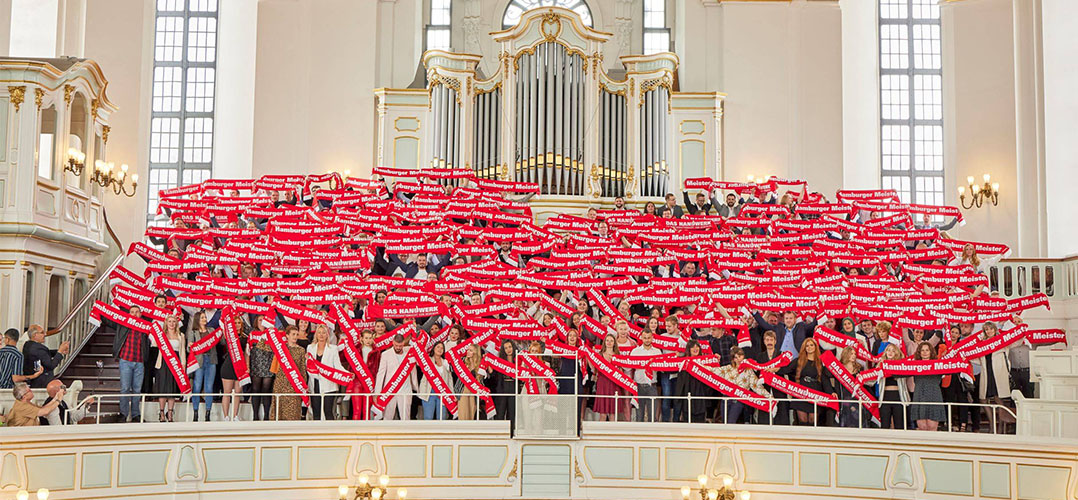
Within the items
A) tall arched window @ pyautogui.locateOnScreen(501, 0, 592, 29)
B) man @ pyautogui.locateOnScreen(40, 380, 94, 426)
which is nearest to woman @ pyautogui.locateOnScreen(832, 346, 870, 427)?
man @ pyautogui.locateOnScreen(40, 380, 94, 426)

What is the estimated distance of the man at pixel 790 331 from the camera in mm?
13406

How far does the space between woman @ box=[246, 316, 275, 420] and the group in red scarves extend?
20 millimetres

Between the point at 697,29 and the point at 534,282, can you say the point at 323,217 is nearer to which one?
the point at 534,282

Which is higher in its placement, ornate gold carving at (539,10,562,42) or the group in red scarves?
ornate gold carving at (539,10,562,42)

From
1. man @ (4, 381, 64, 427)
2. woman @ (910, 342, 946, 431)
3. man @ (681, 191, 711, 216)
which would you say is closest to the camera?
man @ (4, 381, 64, 427)

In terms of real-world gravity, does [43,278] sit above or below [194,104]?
below

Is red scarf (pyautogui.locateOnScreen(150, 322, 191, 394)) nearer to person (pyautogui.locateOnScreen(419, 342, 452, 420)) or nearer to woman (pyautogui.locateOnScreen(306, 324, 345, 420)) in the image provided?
woman (pyautogui.locateOnScreen(306, 324, 345, 420))

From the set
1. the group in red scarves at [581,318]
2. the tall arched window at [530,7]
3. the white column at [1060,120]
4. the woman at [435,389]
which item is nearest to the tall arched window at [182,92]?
the tall arched window at [530,7]

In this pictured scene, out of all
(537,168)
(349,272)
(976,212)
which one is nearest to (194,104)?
(537,168)

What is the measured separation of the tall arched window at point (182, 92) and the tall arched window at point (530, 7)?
6.72m

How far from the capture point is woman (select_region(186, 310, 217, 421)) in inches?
520

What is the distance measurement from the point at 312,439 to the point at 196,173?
13.8m

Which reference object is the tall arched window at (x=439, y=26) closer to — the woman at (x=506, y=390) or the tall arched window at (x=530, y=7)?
the tall arched window at (x=530, y=7)

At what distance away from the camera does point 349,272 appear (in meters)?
16.4
